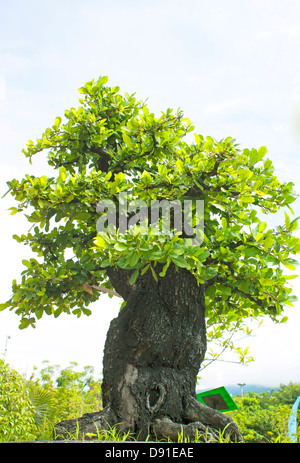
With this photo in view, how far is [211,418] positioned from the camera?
326cm

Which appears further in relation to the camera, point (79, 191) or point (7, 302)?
point (7, 302)

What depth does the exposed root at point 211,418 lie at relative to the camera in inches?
125

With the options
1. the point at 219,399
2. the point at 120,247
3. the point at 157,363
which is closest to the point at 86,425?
the point at 157,363

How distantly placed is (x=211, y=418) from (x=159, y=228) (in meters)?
1.72

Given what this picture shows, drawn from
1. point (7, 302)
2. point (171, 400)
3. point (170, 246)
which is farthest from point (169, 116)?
point (171, 400)

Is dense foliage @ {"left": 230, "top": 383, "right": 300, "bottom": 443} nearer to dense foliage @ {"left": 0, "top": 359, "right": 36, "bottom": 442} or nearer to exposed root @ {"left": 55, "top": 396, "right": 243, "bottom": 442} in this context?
exposed root @ {"left": 55, "top": 396, "right": 243, "bottom": 442}

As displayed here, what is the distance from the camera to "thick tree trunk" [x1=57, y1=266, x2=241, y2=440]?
3.23 m

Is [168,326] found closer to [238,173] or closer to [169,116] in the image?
[238,173]

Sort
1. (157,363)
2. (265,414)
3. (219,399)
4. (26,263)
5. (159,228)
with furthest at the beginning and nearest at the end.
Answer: (265,414) < (219,399) < (26,263) < (157,363) < (159,228)

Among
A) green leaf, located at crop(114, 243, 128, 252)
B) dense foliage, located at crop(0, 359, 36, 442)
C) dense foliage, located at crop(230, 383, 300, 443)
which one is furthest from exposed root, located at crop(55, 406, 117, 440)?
green leaf, located at crop(114, 243, 128, 252)

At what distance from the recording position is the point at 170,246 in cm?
257

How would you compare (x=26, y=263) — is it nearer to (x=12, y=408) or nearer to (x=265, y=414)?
(x=12, y=408)

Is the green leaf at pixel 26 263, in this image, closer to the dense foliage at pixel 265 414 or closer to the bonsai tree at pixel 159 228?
the bonsai tree at pixel 159 228
